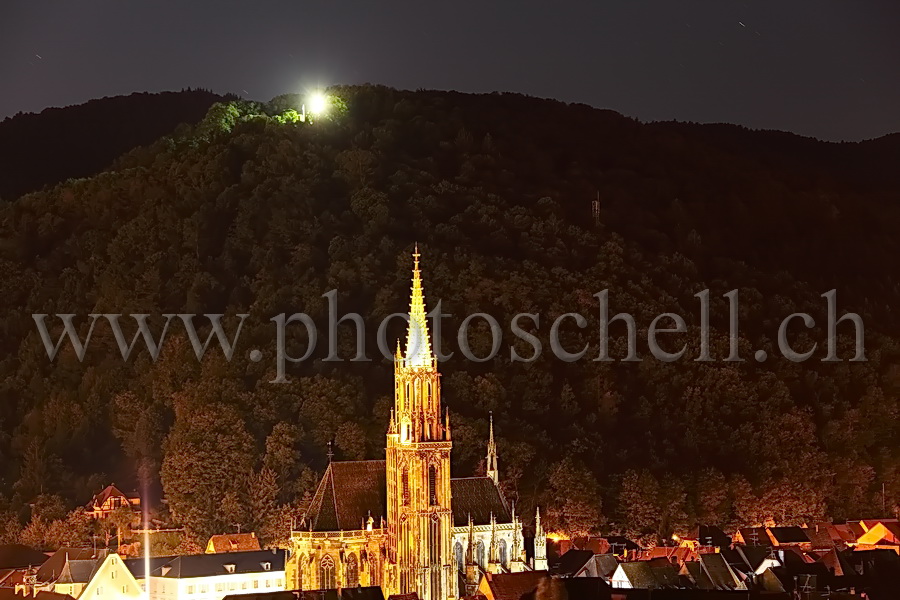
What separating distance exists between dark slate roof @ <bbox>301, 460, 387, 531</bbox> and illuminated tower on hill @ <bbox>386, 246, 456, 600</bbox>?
4.53ft

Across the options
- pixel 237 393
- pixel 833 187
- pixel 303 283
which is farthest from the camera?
pixel 833 187

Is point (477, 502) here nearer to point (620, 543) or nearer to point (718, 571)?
point (718, 571)

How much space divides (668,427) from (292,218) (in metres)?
36.3

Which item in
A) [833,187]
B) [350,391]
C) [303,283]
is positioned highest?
[833,187]

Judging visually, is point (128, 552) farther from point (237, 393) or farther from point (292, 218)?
point (292, 218)

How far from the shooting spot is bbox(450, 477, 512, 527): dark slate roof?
80750mm

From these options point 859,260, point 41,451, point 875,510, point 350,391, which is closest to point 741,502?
point 875,510

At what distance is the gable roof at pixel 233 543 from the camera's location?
296ft

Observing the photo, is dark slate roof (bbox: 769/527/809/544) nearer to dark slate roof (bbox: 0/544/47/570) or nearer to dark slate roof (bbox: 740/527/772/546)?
dark slate roof (bbox: 740/527/772/546)

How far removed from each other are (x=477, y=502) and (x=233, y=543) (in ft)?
51.8

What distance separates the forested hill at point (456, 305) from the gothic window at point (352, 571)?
22463 mm

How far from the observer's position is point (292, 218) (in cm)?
13825

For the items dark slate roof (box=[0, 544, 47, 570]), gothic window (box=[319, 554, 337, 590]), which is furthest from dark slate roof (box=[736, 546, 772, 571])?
dark slate roof (box=[0, 544, 47, 570])

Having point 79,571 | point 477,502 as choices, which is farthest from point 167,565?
point 477,502
